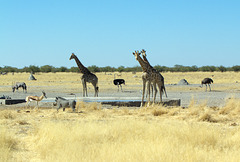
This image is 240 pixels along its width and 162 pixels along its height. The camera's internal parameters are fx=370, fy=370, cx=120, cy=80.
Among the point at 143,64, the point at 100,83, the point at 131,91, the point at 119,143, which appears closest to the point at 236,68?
the point at 100,83

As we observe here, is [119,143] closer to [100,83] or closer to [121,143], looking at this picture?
[121,143]

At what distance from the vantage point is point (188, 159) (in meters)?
6.73

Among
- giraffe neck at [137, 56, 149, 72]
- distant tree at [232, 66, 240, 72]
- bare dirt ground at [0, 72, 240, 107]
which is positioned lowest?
bare dirt ground at [0, 72, 240, 107]

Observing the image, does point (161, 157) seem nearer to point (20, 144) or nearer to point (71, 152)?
point (71, 152)

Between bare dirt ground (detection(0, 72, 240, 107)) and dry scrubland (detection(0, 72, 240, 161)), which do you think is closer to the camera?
dry scrubland (detection(0, 72, 240, 161))

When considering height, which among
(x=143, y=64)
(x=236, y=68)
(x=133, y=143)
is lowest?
(x=133, y=143)

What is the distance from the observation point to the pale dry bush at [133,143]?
277 inches

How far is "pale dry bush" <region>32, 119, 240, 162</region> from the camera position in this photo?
7047mm

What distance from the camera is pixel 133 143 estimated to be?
810 centimetres

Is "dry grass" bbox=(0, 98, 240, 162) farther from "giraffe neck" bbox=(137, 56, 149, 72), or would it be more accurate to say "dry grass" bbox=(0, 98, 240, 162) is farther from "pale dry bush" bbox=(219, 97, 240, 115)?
"giraffe neck" bbox=(137, 56, 149, 72)

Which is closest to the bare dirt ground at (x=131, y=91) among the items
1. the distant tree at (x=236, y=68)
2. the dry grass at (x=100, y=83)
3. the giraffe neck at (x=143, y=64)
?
the dry grass at (x=100, y=83)

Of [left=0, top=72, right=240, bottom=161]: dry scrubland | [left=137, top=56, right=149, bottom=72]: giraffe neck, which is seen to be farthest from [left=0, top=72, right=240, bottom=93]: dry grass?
[left=0, top=72, right=240, bottom=161]: dry scrubland

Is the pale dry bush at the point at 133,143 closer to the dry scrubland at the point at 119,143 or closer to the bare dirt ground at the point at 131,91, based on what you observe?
the dry scrubland at the point at 119,143

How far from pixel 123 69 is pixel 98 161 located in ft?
325
